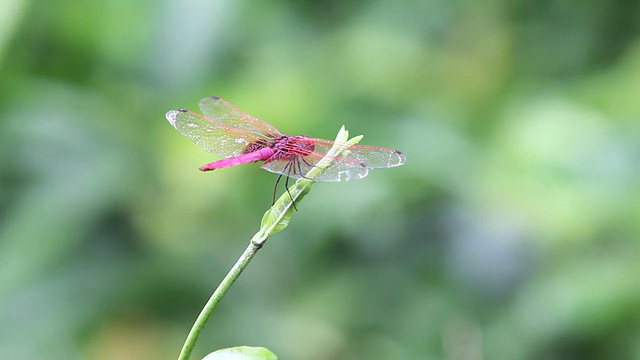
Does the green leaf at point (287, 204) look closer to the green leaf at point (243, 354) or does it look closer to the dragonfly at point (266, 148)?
the green leaf at point (243, 354)

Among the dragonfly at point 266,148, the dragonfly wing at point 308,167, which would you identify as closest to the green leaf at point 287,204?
the dragonfly at point 266,148

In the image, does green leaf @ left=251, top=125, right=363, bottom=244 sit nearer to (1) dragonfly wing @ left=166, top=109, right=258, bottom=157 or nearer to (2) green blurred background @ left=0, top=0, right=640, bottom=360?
(1) dragonfly wing @ left=166, top=109, right=258, bottom=157

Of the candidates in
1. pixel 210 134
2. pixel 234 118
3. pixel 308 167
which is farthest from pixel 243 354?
pixel 234 118

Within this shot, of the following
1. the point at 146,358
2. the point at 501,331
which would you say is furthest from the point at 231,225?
the point at 501,331

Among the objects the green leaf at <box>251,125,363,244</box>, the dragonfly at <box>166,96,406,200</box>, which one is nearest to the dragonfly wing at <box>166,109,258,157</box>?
the dragonfly at <box>166,96,406,200</box>

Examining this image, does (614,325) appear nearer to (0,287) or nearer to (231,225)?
(231,225)

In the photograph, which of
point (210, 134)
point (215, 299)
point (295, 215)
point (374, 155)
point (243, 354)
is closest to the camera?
point (215, 299)

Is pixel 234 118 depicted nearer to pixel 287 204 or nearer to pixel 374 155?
pixel 374 155
